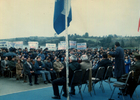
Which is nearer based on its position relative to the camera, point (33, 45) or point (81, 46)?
point (33, 45)

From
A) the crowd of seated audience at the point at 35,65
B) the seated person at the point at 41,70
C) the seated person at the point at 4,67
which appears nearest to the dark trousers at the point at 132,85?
the crowd of seated audience at the point at 35,65

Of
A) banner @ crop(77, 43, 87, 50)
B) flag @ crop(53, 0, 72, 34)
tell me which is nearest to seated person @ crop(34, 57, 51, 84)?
flag @ crop(53, 0, 72, 34)

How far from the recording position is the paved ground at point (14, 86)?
5.93 m

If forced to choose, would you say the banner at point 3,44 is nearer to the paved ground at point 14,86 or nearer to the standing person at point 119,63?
the paved ground at point 14,86

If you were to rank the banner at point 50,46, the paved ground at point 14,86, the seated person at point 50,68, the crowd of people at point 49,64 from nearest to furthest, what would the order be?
the crowd of people at point 49,64 < the paved ground at point 14,86 < the seated person at point 50,68 < the banner at point 50,46

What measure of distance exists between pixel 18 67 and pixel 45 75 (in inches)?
49.0

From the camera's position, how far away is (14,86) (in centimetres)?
643

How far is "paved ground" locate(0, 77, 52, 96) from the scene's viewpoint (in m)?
5.93

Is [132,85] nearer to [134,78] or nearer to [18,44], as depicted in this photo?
[134,78]

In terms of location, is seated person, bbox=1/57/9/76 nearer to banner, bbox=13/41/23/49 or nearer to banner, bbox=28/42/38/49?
banner, bbox=13/41/23/49

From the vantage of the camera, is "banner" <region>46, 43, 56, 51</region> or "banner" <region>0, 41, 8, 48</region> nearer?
"banner" <region>0, 41, 8, 48</region>

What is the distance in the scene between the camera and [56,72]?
25.0ft

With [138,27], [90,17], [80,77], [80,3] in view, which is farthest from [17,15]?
[138,27]

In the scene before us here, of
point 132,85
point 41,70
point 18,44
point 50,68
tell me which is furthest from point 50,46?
point 132,85
